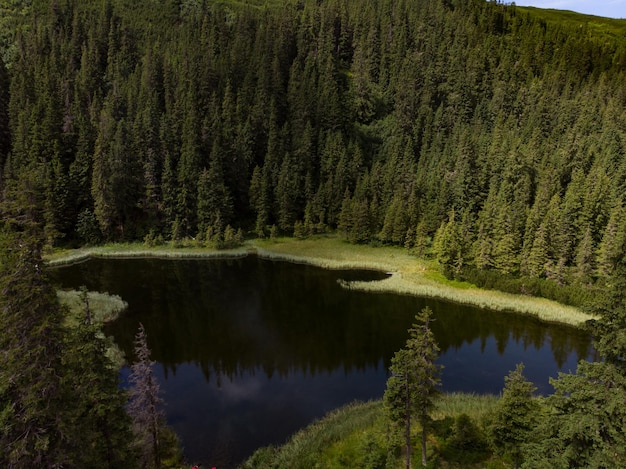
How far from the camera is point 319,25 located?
137125 mm

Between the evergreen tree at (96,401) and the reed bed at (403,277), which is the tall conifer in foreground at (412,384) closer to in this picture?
the evergreen tree at (96,401)

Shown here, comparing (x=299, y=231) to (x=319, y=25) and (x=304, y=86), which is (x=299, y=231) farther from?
(x=319, y=25)

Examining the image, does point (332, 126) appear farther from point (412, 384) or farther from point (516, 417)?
point (516, 417)

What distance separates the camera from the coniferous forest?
68.1 metres

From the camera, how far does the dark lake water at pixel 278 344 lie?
3225 cm

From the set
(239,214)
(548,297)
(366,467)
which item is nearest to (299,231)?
(239,214)

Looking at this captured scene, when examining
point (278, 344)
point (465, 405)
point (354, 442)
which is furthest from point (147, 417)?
point (465, 405)

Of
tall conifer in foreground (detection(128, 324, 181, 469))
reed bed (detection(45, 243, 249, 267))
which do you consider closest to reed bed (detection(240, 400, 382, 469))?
tall conifer in foreground (detection(128, 324, 181, 469))

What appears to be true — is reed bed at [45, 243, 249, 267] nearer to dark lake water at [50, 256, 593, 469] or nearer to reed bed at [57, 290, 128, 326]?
dark lake water at [50, 256, 593, 469]

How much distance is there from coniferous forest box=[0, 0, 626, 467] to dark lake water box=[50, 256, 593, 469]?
12.9 m

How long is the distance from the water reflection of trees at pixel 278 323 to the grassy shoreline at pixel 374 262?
2.03 meters

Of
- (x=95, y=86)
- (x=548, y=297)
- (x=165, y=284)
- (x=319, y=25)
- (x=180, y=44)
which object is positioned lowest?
(x=165, y=284)

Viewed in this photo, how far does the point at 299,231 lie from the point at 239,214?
17.3 metres

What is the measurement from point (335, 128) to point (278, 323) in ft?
237
